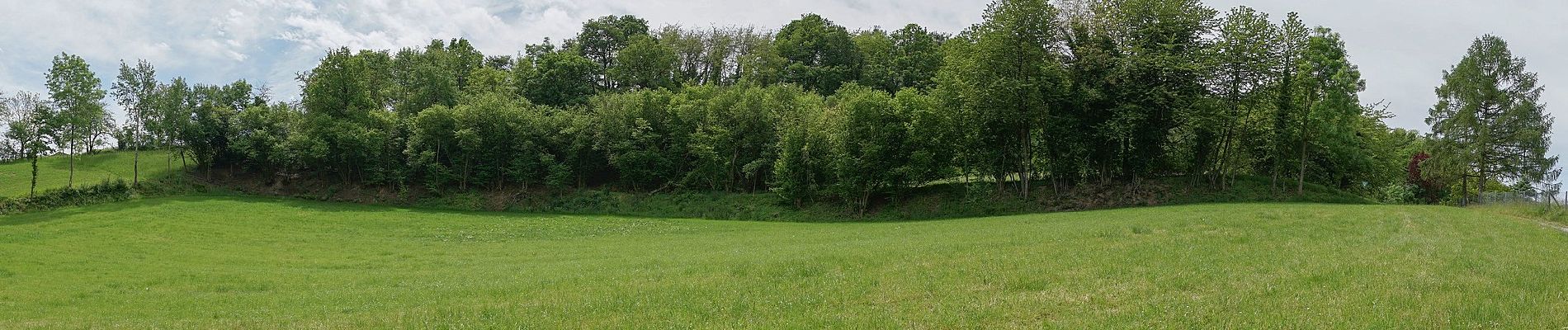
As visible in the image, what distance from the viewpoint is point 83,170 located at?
202 feet

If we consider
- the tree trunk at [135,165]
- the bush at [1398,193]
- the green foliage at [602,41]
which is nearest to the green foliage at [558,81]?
the green foliage at [602,41]

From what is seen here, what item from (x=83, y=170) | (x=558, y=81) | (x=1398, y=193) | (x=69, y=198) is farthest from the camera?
(x=558, y=81)

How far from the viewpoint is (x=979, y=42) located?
4269 cm

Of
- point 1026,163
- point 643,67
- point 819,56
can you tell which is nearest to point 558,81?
point 643,67

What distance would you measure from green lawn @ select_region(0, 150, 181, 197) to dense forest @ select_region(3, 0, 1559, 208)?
156 centimetres

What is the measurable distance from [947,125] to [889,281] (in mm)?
34113

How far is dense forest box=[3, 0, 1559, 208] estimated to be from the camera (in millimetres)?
41469

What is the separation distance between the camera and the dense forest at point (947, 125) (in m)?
41.5

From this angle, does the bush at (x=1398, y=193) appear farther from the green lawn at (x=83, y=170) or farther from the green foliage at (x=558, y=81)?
the green lawn at (x=83, y=170)

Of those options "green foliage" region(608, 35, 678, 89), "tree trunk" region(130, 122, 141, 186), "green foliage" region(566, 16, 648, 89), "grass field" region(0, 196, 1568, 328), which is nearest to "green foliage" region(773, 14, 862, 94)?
"green foliage" region(608, 35, 678, 89)

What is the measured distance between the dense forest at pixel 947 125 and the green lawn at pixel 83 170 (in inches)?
61.4

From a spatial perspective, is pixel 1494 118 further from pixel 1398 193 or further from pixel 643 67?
pixel 643 67

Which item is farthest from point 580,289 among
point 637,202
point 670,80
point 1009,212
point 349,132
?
point 670,80

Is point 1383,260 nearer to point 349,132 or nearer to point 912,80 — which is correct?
point 349,132
